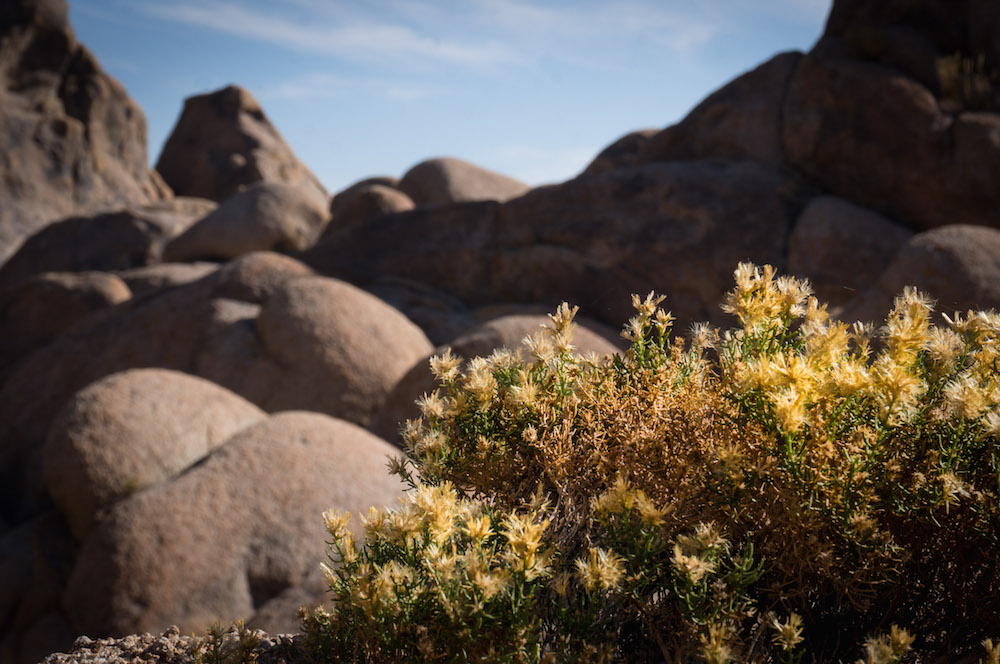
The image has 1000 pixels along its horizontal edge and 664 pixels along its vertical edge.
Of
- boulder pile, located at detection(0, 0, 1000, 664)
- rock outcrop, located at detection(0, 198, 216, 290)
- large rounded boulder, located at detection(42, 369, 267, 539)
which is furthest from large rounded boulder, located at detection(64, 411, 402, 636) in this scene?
rock outcrop, located at detection(0, 198, 216, 290)

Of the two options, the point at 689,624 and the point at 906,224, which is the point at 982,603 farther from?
the point at 906,224

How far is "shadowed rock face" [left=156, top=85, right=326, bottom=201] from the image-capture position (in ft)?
71.6

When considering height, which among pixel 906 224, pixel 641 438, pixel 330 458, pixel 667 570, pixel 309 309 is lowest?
pixel 330 458

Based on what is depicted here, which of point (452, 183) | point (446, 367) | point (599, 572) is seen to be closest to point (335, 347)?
point (446, 367)

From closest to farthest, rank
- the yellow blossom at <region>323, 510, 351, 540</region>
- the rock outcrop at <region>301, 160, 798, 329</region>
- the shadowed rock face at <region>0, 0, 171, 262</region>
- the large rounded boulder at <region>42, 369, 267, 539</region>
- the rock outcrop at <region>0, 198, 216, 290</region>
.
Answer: the yellow blossom at <region>323, 510, 351, 540</region> → the large rounded boulder at <region>42, 369, 267, 539</region> → the rock outcrop at <region>301, 160, 798, 329</region> → the rock outcrop at <region>0, 198, 216, 290</region> → the shadowed rock face at <region>0, 0, 171, 262</region>

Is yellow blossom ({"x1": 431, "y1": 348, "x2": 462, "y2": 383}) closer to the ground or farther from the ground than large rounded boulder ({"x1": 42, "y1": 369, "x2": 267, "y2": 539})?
farther from the ground

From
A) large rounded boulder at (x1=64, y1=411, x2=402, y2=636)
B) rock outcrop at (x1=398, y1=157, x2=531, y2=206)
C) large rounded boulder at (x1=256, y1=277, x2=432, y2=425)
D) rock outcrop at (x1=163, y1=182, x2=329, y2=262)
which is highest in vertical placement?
rock outcrop at (x1=398, y1=157, x2=531, y2=206)

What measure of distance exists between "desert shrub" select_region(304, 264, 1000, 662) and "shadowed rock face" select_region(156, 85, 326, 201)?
21.2 meters

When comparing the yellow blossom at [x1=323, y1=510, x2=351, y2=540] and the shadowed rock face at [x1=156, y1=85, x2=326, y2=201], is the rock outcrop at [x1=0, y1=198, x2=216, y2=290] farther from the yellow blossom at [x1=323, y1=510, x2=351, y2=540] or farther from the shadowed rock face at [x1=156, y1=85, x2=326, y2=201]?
the yellow blossom at [x1=323, y1=510, x2=351, y2=540]

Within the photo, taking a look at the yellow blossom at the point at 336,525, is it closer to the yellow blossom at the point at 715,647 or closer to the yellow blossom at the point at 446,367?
the yellow blossom at the point at 446,367

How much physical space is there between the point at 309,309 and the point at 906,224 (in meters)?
6.61

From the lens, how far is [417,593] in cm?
138

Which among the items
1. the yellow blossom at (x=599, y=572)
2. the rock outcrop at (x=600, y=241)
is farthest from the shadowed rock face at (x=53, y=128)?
the yellow blossom at (x=599, y=572)

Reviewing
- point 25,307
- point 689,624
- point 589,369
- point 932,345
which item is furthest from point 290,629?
point 25,307
